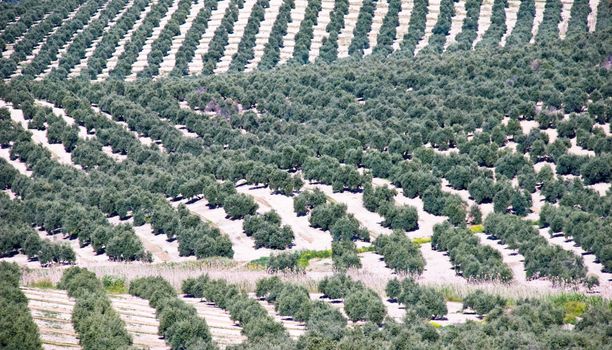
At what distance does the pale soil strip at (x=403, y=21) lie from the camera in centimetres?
18238

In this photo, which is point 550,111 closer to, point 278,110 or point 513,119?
point 513,119

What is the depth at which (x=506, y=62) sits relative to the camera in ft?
461

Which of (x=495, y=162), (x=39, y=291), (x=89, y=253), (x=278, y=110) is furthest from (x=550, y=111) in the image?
(x=39, y=291)

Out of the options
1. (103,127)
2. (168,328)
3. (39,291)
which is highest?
(168,328)

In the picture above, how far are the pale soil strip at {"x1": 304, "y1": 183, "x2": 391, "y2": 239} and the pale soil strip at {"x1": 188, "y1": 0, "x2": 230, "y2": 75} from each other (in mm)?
60891

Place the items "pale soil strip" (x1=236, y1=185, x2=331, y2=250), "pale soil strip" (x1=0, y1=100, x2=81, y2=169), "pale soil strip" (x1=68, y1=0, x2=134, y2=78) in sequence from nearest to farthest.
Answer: "pale soil strip" (x1=236, y1=185, x2=331, y2=250) < "pale soil strip" (x1=0, y1=100, x2=81, y2=169) < "pale soil strip" (x1=68, y1=0, x2=134, y2=78)

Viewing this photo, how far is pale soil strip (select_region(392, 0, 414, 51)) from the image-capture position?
7180 inches

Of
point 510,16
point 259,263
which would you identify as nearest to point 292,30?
point 510,16

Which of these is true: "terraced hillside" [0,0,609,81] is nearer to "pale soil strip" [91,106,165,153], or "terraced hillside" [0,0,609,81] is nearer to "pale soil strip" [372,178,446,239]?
"pale soil strip" [91,106,165,153]

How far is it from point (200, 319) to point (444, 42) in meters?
118

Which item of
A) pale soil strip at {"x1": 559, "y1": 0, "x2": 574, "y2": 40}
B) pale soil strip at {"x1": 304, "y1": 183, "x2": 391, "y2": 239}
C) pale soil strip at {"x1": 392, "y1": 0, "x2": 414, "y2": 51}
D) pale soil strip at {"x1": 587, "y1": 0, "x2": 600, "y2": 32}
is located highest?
pale soil strip at {"x1": 587, "y1": 0, "x2": 600, "y2": 32}

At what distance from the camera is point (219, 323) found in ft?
235

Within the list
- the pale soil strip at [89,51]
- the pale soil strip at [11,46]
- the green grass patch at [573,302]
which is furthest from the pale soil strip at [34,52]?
the green grass patch at [573,302]

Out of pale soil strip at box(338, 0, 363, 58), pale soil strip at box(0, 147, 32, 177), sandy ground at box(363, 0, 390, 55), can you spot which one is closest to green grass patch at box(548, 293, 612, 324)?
pale soil strip at box(0, 147, 32, 177)
